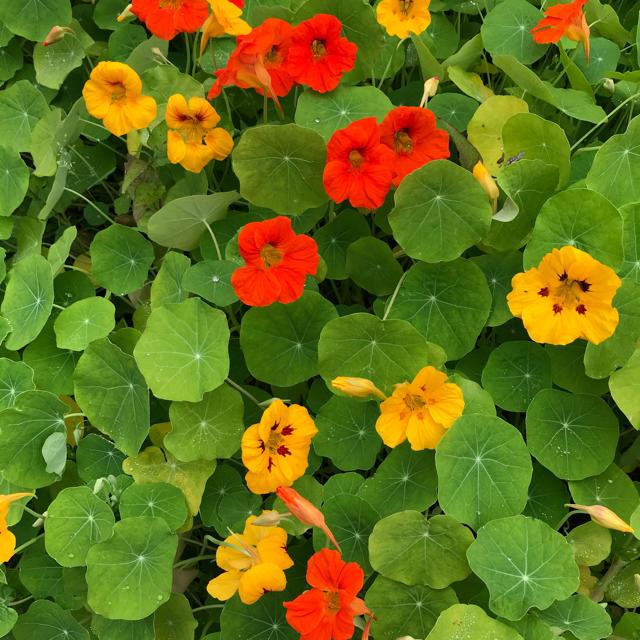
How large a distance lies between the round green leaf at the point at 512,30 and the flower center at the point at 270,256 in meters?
0.66

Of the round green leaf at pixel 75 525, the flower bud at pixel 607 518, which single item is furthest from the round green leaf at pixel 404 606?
the round green leaf at pixel 75 525

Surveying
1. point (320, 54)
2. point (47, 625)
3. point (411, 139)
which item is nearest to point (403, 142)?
point (411, 139)

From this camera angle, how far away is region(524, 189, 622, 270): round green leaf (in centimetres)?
111

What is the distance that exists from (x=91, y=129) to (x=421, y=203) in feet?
2.74

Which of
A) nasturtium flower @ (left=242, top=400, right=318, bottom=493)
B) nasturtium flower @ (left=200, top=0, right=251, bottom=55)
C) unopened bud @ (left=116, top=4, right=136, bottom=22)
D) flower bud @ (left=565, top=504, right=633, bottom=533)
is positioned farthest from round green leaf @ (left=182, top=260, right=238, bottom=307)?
flower bud @ (left=565, top=504, right=633, bottom=533)

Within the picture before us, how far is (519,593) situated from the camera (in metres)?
1.00

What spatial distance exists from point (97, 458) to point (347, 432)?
18.4 inches

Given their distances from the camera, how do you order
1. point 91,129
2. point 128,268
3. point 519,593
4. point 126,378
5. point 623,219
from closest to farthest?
point 519,593
point 623,219
point 126,378
point 128,268
point 91,129

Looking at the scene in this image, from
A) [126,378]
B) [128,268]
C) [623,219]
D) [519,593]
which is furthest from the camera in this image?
Result: [128,268]

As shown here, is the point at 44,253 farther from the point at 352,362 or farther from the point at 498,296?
the point at 498,296

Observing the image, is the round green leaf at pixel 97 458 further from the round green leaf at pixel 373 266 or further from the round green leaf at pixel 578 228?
the round green leaf at pixel 578 228

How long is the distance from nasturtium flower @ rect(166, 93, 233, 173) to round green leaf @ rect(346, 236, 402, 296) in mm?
312

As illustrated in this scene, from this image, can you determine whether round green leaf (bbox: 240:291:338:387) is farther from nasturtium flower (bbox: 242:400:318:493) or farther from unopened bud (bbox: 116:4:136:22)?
unopened bud (bbox: 116:4:136:22)

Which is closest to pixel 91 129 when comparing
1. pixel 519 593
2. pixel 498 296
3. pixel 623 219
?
pixel 498 296
